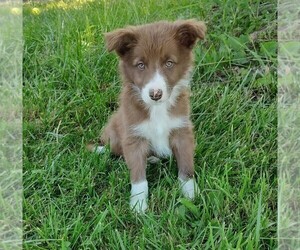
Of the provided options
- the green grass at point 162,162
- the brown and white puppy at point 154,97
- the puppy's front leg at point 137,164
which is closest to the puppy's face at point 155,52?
the brown and white puppy at point 154,97

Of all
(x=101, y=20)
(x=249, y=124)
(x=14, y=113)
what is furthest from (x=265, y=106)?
(x=14, y=113)

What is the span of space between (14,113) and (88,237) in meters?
0.77

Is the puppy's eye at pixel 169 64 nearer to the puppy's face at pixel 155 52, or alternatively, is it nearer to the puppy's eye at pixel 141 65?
the puppy's face at pixel 155 52

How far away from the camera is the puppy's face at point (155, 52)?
10.8ft

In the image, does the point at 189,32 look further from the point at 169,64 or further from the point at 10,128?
the point at 10,128

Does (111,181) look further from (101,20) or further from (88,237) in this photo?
(101,20)

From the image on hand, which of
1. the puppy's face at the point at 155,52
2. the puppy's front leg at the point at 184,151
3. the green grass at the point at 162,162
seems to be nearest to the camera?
the green grass at the point at 162,162

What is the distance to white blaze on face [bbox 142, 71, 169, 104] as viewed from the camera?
10.6 feet

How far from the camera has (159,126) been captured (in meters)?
3.60

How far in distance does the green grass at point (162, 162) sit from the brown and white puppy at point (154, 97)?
0.13m

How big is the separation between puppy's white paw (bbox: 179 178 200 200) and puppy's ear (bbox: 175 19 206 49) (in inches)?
31.6

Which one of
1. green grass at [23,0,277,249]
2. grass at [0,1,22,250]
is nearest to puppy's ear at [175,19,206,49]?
green grass at [23,0,277,249]

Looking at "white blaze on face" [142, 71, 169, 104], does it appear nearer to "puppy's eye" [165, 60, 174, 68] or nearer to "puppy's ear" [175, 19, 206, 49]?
"puppy's eye" [165, 60, 174, 68]

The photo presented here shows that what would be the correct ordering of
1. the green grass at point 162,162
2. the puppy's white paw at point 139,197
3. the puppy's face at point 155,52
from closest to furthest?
1. the green grass at point 162,162
2. the puppy's face at point 155,52
3. the puppy's white paw at point 139,197
